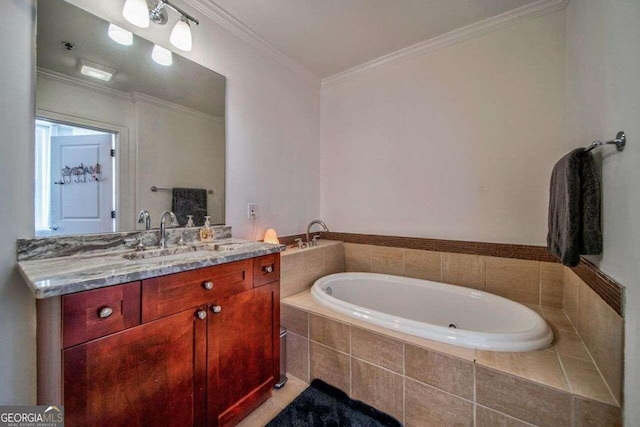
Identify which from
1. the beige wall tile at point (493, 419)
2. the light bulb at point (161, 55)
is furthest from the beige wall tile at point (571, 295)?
the light bulb at point (161, 55)

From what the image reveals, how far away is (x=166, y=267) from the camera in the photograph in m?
0.98

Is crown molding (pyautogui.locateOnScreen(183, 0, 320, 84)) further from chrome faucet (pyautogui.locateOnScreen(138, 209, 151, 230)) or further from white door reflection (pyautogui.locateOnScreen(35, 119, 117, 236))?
chrome faucet (pyautogui.locateOnScreen(138, 209, 151, 230))

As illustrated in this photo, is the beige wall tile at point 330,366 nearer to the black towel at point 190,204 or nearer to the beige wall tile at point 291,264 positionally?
the beige wall tile at point 291,264

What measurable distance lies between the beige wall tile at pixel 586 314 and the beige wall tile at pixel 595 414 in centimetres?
36

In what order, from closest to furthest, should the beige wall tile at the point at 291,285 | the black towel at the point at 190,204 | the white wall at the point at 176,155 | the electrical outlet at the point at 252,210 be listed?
1. the white wall at the point at 176,155
2. the black towel at the point at 190,204
3. the beige wall tile at the point at 291,285
4. the electrical outlet at the point at 252,210

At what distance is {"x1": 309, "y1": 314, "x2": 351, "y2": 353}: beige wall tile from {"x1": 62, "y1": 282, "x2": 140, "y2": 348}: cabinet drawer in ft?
3.11

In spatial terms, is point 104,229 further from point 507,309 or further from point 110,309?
point 507,309

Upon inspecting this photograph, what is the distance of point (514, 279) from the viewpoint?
1.77m

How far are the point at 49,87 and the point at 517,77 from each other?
103 inches

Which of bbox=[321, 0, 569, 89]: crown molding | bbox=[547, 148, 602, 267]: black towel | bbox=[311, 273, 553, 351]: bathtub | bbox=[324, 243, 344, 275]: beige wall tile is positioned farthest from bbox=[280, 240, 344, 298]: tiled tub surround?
bbox=[321, 0, 569, 89]: crown molding

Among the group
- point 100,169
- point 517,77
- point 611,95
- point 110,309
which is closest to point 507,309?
point 611,95

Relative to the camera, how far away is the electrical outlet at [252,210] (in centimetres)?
198

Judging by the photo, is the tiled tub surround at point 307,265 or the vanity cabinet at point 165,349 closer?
the vanity cabinet at point 165,349

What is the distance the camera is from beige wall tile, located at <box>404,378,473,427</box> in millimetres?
1130
